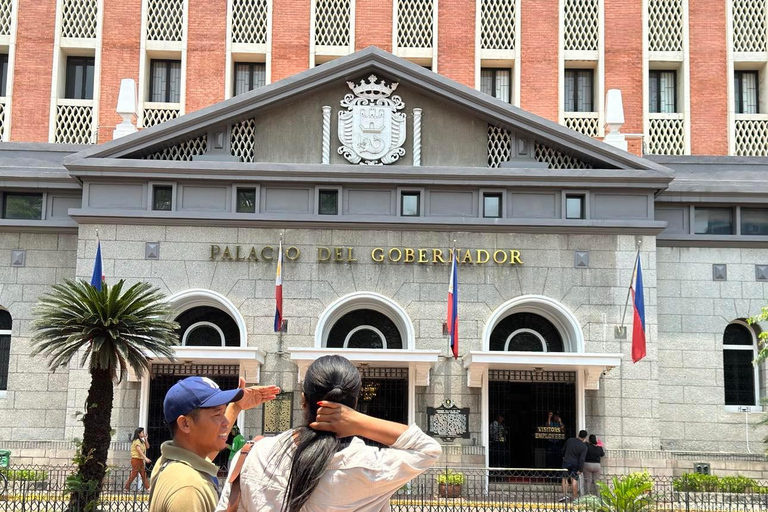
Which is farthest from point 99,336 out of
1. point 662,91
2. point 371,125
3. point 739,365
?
point 662,91

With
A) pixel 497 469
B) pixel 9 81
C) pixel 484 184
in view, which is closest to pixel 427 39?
pixel 484 184

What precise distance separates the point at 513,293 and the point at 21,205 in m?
14.7

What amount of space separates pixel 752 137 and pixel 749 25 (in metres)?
4.13

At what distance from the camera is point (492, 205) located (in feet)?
96.4

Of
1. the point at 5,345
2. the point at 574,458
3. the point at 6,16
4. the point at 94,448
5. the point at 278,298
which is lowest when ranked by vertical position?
the point at 574,458

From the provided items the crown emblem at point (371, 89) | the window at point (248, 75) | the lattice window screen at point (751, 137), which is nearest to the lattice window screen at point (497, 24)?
the crown emblem at point (371, 89)

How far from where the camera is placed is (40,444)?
→ 28.1 meters

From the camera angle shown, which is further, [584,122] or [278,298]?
[584,122]

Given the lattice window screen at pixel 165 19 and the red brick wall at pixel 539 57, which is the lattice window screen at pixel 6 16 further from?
the red brick wall at pixel 539 57

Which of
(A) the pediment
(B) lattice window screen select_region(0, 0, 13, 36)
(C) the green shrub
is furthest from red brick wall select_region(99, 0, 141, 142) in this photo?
(C) the green shrub

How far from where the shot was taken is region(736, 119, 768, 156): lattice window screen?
34.9 metres

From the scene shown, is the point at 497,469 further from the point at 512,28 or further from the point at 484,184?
the point at 512,28

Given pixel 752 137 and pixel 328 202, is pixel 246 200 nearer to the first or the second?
pixel 328 202

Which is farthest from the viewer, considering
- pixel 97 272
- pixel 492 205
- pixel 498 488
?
pixel 492 205
